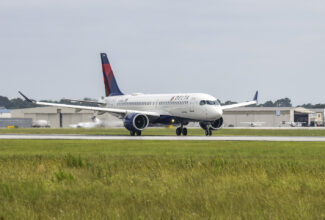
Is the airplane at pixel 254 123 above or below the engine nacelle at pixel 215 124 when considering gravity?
below

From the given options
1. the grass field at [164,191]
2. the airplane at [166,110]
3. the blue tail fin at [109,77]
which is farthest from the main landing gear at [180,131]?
the grass field at [164,191]

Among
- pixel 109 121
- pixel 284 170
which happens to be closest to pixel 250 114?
pixel 109 121

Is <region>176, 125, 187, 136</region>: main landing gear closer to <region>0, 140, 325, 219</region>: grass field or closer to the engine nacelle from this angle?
the engine nacelle

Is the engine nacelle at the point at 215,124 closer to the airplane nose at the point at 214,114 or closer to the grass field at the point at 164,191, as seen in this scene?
the airplane nose at the point at 214,114

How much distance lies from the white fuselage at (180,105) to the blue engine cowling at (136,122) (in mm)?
2879

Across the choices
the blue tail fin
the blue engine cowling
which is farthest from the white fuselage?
the blue tail fin

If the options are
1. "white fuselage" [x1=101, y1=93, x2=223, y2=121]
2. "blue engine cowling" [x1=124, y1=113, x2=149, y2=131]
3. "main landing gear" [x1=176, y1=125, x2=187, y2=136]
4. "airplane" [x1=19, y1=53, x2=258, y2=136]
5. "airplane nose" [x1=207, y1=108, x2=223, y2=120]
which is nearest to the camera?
"airplane nose" [x1=207, y1=108, x2=223, y2=120]

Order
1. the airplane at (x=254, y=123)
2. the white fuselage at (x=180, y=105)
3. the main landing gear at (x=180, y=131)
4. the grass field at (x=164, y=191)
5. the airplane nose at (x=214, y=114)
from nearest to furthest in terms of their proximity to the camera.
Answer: the grass field at (x=164, y=191)
the airplane nose at (x=214, y=114)
the white fuselage at (x=180, y=105)
the main landing gear at (x=180, y=131)
the airplane at (x=254, y=123)

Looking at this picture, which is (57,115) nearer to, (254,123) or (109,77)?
(254,123)

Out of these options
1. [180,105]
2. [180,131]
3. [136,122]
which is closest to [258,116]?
[180,131]

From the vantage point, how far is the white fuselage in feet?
209

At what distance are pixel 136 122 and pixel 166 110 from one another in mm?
3735

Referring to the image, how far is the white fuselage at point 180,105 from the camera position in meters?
63.6

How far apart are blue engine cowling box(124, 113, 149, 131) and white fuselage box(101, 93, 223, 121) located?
Result: 2.88 m
